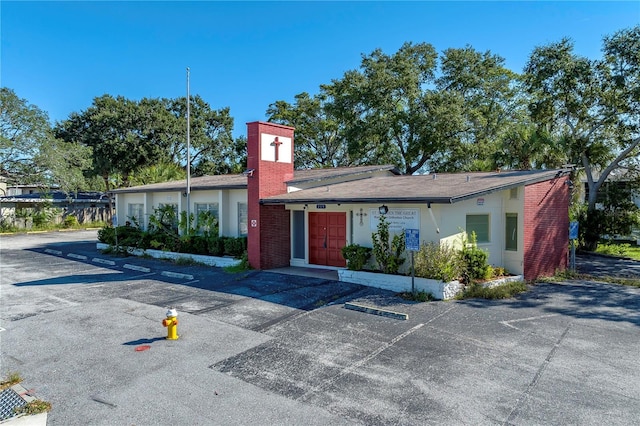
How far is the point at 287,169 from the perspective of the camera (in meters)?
15.8

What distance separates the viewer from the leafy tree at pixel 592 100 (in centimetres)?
1970

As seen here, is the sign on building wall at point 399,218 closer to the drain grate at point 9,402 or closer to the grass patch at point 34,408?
the grass patch at point 34,408

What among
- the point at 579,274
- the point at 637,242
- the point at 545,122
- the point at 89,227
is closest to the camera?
the point at 579,274

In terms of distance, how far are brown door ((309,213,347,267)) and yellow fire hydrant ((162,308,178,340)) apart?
24.9 ft

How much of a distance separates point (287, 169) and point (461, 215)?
6853 mm

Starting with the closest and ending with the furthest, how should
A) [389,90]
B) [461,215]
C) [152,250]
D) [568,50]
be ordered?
[461,215] < [152,250] < [568,50] < [389,90]

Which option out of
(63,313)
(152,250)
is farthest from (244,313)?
(152,250)

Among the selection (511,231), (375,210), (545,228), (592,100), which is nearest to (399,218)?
(375,210)

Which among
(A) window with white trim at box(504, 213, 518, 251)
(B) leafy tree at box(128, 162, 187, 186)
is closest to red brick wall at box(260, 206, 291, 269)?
(A) window with white trim at box(504, 213, 518, 251)

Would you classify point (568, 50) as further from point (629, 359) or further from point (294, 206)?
point (629, 359)

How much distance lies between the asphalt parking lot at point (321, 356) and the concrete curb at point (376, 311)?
8.0 inches

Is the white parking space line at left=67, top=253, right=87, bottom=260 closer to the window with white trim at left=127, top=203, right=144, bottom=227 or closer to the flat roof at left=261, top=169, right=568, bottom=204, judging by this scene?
the window with white trim at left=127, top=203, right=144, bottom=227

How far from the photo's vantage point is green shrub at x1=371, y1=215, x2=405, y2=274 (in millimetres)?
12016

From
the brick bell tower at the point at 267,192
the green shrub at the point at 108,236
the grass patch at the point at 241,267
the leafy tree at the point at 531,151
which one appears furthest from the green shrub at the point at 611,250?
the green shrub at the point at 108,236
